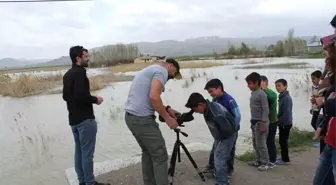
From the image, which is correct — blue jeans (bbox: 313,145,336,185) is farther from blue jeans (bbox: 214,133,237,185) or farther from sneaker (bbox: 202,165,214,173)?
sneaker (bbox: 202,165,214,173)

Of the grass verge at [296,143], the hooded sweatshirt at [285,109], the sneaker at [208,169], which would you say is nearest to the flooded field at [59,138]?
the grass verge at [296,143]

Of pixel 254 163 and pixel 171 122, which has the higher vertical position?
pixel 171 122

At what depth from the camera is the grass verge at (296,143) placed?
216 inches

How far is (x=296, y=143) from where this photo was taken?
6.46m

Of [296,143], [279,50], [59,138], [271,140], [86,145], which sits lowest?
[59,138]

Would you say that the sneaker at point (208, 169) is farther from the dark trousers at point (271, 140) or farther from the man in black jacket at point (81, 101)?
the man in black jacket at point (81, 101)

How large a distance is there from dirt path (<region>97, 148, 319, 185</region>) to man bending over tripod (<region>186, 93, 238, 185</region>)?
0.38 meters

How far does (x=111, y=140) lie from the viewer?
8.37m

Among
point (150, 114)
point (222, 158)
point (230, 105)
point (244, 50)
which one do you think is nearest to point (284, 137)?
point (230, 105)

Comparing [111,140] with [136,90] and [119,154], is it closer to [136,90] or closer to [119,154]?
[119,154]

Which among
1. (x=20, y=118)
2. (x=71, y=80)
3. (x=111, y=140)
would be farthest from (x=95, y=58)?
(x=71, y=80)

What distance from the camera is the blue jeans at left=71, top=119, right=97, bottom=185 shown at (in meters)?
3.89

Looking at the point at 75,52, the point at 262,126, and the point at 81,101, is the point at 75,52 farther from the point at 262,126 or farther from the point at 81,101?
the point at 262,126

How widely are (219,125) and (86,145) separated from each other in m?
1.58
